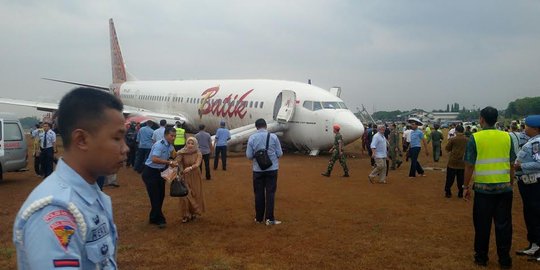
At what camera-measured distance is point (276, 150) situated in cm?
761

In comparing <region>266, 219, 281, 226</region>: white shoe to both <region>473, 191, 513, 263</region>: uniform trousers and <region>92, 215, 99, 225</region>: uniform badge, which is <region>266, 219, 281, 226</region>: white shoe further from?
<region>92, 215, 99, 225</region>: uniform badge

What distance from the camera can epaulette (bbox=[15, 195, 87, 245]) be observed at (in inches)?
57.8

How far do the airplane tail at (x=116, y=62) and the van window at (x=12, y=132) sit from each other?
78.7ft

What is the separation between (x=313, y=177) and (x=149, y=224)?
6418 millimetres

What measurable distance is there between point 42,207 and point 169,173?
561 cm

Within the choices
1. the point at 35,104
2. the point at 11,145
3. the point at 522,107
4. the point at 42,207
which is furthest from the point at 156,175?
the point at 522,107

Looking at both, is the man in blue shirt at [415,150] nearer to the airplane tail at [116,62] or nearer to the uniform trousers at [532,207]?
the uniform trousers at [532,207]

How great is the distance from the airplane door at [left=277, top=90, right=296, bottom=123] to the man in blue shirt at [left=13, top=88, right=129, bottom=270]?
15944 mm

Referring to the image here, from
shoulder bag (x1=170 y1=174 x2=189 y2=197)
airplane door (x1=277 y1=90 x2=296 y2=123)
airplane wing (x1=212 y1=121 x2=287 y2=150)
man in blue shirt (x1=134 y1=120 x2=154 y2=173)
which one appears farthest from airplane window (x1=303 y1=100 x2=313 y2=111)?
shoulder bag (x1=170 y1=174 x2=189 y2=197)

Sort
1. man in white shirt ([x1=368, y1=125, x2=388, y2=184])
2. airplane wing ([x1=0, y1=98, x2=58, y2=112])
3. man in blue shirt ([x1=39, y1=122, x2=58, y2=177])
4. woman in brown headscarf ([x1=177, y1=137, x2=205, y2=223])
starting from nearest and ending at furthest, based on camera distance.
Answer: woman in brown headscarf ([x1=177, y1=137, x2=205, y2=223]), man in blue shirt ([x1=39, y1=122, x2=58, y2=177]), man in white shirt ([x1=368, y1=125, x2=388, y2=184]), airplane wing ([x1=0, y1=98, x2=58, y2=112])

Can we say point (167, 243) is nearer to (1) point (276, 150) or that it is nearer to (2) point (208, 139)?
(1) point (276, 150)

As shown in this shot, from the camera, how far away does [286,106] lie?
1811 centimetres

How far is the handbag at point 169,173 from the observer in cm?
693

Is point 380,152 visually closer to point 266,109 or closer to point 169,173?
point 169,173
